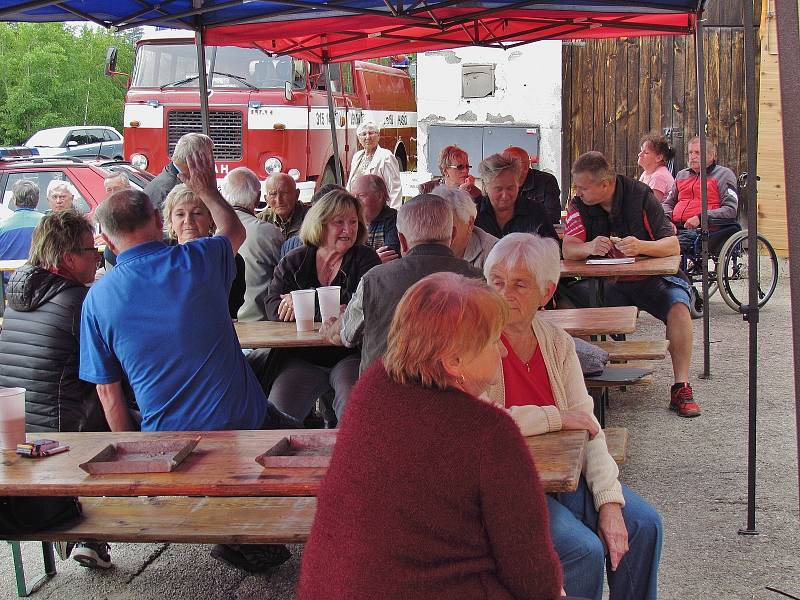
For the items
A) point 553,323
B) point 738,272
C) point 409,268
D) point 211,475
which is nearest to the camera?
point 211,475

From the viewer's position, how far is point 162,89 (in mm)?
13250

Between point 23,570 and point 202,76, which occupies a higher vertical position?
point 202,76

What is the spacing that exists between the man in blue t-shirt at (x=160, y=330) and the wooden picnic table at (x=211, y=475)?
47cm

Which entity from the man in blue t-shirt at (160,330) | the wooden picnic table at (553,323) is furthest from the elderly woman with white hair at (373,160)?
the man in blue t-shirt at (160,330)

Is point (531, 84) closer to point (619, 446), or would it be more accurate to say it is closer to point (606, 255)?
point (606, 255)

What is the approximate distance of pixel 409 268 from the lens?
3701 millimetres

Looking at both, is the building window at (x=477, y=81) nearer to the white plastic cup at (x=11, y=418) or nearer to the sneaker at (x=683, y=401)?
the sneaker at (x=683, y=401)

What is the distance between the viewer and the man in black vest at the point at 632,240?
626 cm

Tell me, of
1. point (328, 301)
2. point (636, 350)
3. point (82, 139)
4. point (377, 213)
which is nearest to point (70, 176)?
point (377, 213)

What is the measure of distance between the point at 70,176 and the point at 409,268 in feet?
28.7

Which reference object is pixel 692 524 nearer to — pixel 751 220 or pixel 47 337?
pixel 751 220

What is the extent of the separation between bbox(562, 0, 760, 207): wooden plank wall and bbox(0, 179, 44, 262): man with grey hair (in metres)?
8.60

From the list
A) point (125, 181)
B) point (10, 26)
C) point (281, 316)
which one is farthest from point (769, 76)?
point (10, 26)

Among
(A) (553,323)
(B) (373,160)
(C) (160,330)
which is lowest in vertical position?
(A) (553,323)
